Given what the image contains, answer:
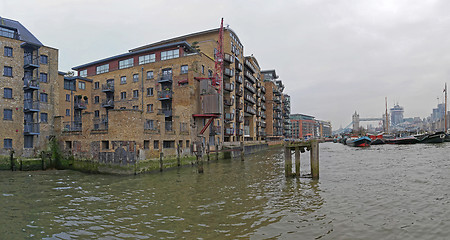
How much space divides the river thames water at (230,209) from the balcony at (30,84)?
52.3 feet

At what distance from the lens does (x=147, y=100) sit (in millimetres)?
48188

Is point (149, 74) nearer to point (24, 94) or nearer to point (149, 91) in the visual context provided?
point (149, 91)

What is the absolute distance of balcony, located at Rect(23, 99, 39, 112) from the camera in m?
32.8

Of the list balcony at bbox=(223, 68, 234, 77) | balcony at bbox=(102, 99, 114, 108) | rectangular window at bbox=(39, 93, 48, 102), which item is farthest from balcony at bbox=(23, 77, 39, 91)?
balcony at bbox=(223, 68, 234, 77)

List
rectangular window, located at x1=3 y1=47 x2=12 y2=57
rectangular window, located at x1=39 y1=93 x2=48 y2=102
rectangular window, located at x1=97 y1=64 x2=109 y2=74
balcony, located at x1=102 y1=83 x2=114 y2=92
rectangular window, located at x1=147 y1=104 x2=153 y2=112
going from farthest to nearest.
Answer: rectangular window, located at x1=97 y1=64 x2=109 y2=74 → balcony, located at x1=102 y1=83 x2=114 y2=92 → rectangular window, located at x1=147 y1=104 x2=153 y2=112 → rectangular window, located at x1=39 y1=93 x2=48 y2=102 → rectangular window, located at x1=3 y1=47 x2=12 y2=57

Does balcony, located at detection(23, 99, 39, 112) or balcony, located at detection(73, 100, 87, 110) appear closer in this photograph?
balcony, located at detection(23, 99, 39, 112)

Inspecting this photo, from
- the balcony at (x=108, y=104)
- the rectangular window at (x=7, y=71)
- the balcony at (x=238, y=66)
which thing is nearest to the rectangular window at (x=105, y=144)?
the rectangular window at (x=7, y=71)

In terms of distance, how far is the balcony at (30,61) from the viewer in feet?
109

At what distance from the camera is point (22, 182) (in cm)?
2188

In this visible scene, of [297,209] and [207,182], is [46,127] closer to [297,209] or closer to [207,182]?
[207,182]

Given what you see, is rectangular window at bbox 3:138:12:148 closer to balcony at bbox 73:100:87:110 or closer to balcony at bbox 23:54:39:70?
balcony at bbox 23:54:39:70

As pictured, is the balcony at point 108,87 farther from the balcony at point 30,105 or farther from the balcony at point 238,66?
the balcony at point 238,66

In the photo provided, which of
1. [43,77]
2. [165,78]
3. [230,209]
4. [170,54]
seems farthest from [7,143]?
[230,209]

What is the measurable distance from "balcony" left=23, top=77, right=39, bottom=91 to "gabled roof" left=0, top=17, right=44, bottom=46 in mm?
4632
